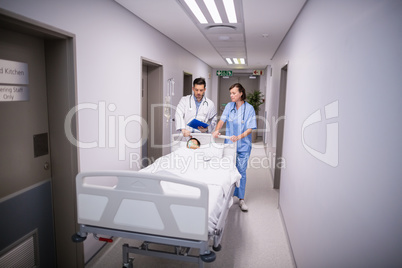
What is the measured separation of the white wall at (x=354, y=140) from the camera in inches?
37.6

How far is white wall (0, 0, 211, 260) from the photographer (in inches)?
76.6

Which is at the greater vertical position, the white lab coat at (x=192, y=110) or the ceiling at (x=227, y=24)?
the ceiling at (x=227, y=24)

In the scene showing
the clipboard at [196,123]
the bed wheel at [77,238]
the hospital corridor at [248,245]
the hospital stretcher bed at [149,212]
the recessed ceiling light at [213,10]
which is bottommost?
the hospital corridor at [248,245]

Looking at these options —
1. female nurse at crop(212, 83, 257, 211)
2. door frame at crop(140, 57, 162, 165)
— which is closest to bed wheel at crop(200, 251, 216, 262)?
female nurse at crop(212, 83, 257, 211)

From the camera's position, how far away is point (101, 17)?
2436 millimetres

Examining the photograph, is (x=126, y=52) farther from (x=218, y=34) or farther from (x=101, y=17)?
(x=218, y=34)

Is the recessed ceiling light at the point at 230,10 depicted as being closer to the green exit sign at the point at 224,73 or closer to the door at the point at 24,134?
the door at the point at 24,134

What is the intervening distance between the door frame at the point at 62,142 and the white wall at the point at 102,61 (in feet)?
0.26

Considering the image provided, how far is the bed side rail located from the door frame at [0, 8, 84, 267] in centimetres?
64

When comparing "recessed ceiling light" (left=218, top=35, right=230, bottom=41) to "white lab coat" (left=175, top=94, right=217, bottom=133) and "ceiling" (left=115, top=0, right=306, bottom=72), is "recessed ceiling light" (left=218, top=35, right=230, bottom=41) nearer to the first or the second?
"ceiling" (left=115, top=0, right=306, bottom=72)

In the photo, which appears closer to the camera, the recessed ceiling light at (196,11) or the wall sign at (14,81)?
the wall sign at (14,81)

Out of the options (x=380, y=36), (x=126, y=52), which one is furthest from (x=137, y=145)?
(x=380, y=36)

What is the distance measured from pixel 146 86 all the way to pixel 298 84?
92.3 inches

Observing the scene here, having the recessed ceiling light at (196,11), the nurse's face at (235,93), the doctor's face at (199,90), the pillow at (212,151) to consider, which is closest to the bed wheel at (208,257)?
the pillow at (212,151)
